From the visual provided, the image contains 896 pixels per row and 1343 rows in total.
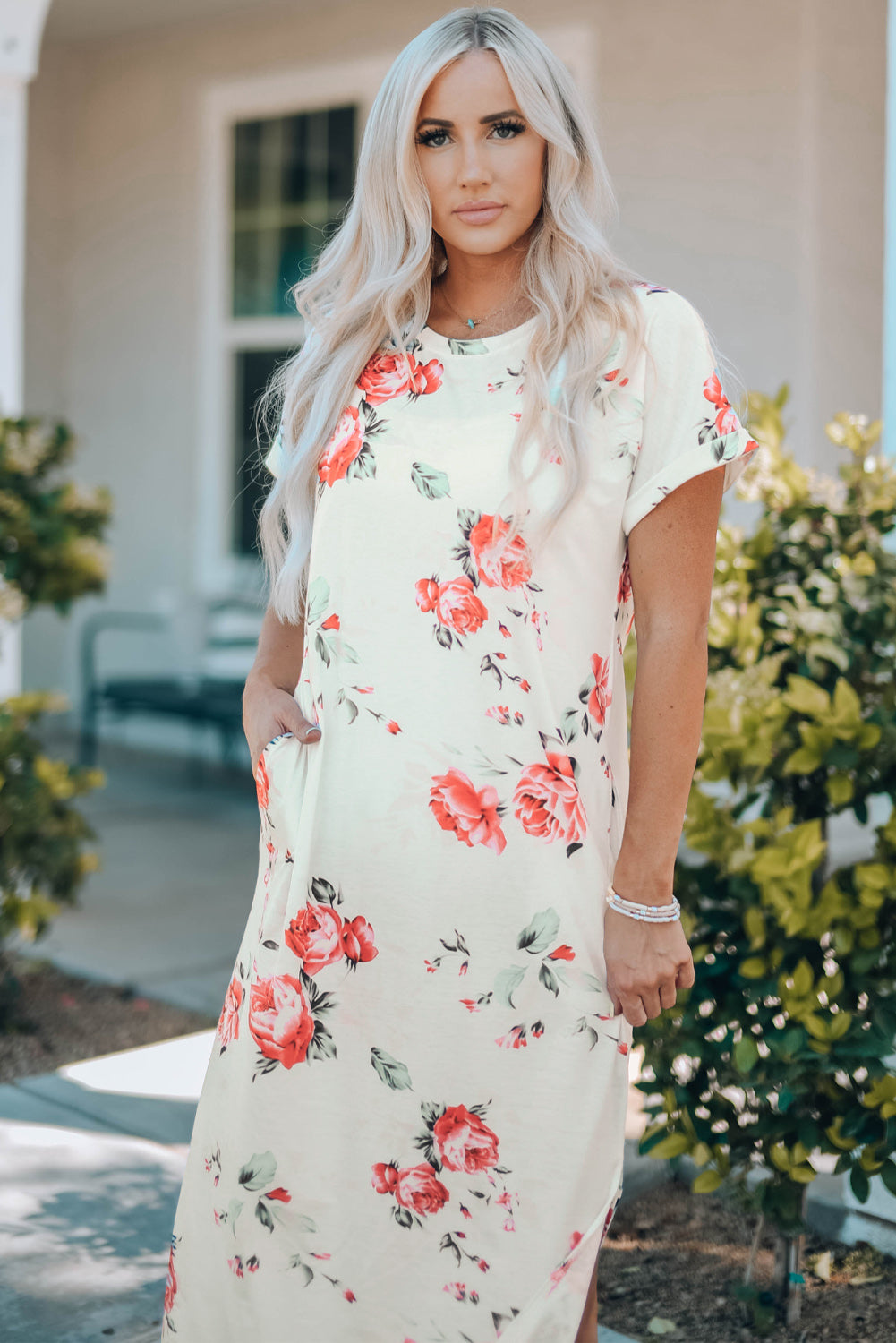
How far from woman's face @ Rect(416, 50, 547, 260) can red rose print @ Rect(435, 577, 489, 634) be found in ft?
1.39

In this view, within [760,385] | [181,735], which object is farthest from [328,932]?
[181,735]

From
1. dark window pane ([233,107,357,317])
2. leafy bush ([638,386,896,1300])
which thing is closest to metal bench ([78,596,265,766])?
dark window pane ([233,107,357,317])

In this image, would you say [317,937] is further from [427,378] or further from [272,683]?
[427,378]

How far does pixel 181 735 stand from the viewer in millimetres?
8305

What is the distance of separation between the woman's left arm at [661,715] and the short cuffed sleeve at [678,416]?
2 centimetres

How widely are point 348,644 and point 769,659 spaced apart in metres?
0.83

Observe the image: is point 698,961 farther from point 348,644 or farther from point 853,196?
point 853,196

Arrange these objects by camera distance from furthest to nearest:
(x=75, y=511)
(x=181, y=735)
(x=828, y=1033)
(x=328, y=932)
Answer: (x=181, y=735) → (x=75, y=511) → (x=828, y=1033) → (x=328, y=932)

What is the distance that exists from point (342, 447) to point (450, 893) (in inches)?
22.7

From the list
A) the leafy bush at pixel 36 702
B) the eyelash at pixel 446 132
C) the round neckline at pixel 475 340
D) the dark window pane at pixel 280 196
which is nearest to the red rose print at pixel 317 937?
the round neckline at pixel 475 340

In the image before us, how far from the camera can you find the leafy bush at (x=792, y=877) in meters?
2.19

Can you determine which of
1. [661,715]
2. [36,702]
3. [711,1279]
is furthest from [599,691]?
[36,702]

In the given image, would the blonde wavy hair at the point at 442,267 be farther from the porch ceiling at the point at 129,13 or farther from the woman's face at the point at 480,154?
the porch ceiling at the point at 129,13

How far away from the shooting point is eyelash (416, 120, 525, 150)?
171cm
